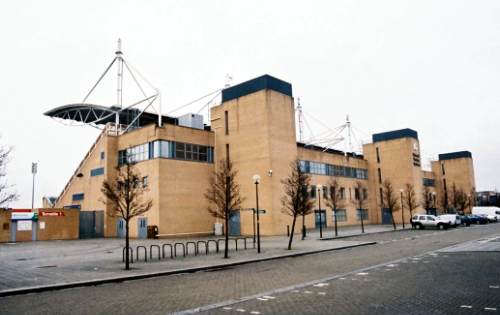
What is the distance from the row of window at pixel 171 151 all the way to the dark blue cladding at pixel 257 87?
262 inches

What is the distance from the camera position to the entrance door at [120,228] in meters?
42.0

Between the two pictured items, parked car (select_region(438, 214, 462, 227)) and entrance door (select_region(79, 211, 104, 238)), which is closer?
entrance door (select_region(79, 211, 104, 238))

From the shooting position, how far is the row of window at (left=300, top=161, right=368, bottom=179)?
52.1 meters

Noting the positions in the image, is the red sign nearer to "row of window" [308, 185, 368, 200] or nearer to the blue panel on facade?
"row of window" [308, 185, 368, 200]

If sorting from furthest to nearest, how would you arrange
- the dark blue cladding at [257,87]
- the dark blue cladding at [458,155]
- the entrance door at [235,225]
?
1. the dark blue cladding at [458,155]
2. the entrance door at [235,225]
3. the dark blue cladding at [257,87]

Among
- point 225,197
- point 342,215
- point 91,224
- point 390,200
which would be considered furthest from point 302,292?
point 342,215

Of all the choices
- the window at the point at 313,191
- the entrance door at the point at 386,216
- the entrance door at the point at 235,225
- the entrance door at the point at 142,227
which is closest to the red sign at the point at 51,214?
the entrance door at the point at 142,227

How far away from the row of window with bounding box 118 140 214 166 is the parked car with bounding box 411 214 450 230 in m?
25.0

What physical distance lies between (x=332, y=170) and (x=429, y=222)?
634 inches

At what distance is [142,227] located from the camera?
3903 centimetres

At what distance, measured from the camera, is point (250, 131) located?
41.2m

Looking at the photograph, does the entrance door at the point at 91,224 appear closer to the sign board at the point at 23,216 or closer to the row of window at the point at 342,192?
the sign board at the point at 23,216

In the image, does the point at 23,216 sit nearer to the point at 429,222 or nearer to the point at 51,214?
the point at 51,214

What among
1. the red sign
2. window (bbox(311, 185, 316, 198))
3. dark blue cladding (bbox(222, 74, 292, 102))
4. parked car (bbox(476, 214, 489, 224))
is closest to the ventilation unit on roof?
dark blue cladding (bbox(222, 74, 292, 102))
